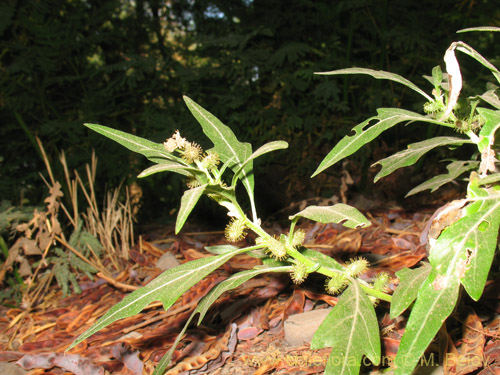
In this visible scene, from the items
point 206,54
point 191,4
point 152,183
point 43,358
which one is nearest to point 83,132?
point 152,183

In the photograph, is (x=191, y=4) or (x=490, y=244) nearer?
(x=490, y=244)

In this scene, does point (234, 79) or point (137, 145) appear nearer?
point (137, 145)

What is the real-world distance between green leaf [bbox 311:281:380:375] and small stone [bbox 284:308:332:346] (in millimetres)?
326

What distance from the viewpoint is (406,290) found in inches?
35.6

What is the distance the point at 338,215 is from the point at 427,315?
0.29 metres

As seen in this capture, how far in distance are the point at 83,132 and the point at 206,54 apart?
3.74 ft

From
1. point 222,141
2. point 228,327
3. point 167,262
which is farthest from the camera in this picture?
point 167,262

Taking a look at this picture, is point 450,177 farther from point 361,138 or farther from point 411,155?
point 361,138

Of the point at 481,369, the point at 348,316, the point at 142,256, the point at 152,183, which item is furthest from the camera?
the point at 152,183

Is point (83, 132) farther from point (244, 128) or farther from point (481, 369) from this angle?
point (481, 369)

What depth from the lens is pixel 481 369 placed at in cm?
99

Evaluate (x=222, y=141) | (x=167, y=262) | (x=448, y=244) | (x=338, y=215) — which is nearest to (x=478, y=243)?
(x=448, y=244)

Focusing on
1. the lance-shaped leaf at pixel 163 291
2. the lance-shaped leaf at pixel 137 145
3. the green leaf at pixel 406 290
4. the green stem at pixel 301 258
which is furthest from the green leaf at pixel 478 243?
the lance-shaped leaf at pixel 137 145

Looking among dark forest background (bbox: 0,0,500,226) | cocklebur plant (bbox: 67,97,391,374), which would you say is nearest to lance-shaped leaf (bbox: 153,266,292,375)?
cocklebur plant (bbox: 67,97,391,374)
